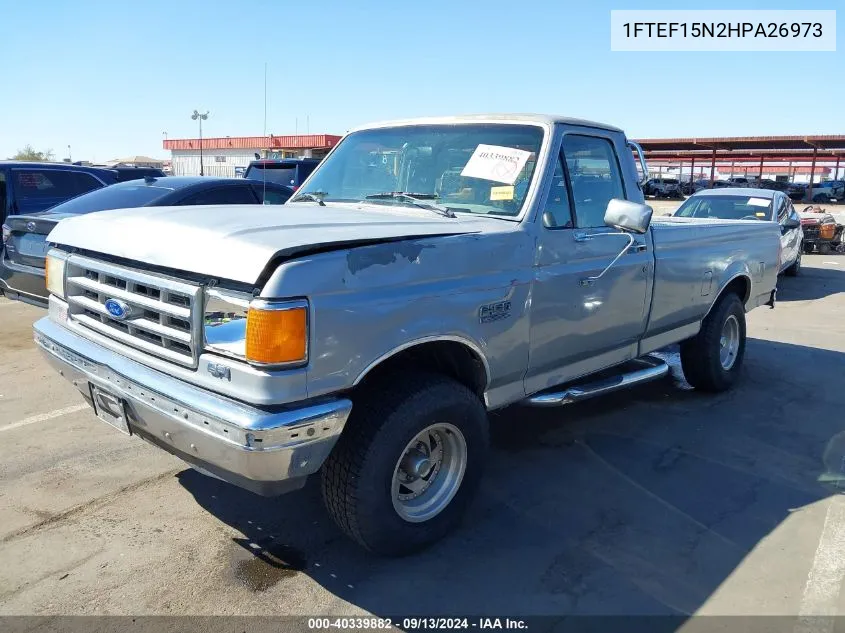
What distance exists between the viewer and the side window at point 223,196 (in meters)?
7.32

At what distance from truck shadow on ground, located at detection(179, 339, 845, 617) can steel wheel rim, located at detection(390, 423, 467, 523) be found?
8.7 inches

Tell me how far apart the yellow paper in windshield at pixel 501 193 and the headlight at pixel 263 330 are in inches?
61.8

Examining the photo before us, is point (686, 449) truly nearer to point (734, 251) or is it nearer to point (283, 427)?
point (734, 251)

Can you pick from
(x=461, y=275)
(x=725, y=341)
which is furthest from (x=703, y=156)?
(x=461, y=275)

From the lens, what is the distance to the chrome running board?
3.85 metres

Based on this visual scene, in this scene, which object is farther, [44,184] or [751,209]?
[751,209]

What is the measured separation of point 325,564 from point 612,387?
2088mm

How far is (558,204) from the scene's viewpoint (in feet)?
12.6

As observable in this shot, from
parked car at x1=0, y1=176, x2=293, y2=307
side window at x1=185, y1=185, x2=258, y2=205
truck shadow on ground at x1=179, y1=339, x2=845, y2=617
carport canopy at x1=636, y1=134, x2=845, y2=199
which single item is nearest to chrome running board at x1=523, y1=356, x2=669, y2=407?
truck shadow on ground at x1=179, y1=339, x2=845, y2=617

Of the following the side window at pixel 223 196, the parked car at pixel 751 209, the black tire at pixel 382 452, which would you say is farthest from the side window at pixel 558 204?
the parked car at pixel 751 209

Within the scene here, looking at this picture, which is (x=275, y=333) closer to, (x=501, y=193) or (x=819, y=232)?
(x=501, y=193)

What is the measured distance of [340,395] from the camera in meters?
2.79

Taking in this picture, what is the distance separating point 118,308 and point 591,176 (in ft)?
9.10

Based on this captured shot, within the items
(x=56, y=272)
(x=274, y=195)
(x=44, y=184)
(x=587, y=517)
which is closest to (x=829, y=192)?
(x=274, y=195)
